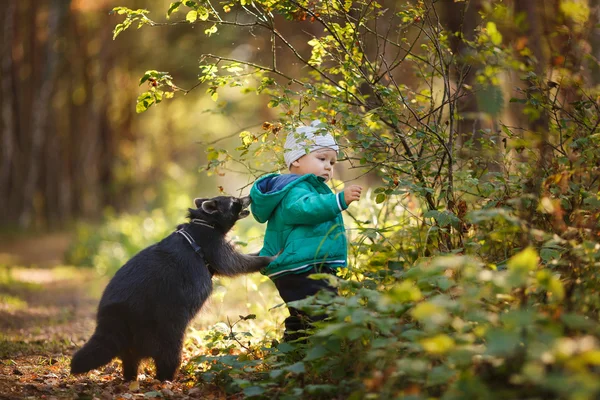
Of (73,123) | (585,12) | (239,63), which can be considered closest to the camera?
(585,12)

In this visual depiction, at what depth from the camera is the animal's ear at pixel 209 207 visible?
5366mm

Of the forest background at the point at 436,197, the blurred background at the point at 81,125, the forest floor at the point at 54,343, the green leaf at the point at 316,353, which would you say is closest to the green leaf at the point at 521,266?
the forest background at the point at 436,197

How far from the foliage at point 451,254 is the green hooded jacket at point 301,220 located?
24 cm

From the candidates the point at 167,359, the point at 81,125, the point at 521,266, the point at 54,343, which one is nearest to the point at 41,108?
the point at 81,125

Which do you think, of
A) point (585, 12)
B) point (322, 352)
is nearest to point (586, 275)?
point (322, 352)

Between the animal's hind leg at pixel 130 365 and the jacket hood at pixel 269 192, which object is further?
the jacket hood at pixel 269 192

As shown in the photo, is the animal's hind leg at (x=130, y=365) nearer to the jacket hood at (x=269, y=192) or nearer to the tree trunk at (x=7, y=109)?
the jacket hood at (x=269, y=192)

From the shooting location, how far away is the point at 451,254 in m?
4.20

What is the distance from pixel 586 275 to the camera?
3625 millimetres

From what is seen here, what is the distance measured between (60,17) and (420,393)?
20467 mm

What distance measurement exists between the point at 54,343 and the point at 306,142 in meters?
3.38

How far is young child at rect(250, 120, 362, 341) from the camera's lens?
4.81 meters

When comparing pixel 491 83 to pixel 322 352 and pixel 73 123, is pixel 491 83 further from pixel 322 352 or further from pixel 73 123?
pixel 73 123

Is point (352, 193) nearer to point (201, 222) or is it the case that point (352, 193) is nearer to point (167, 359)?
point (201, 222)
